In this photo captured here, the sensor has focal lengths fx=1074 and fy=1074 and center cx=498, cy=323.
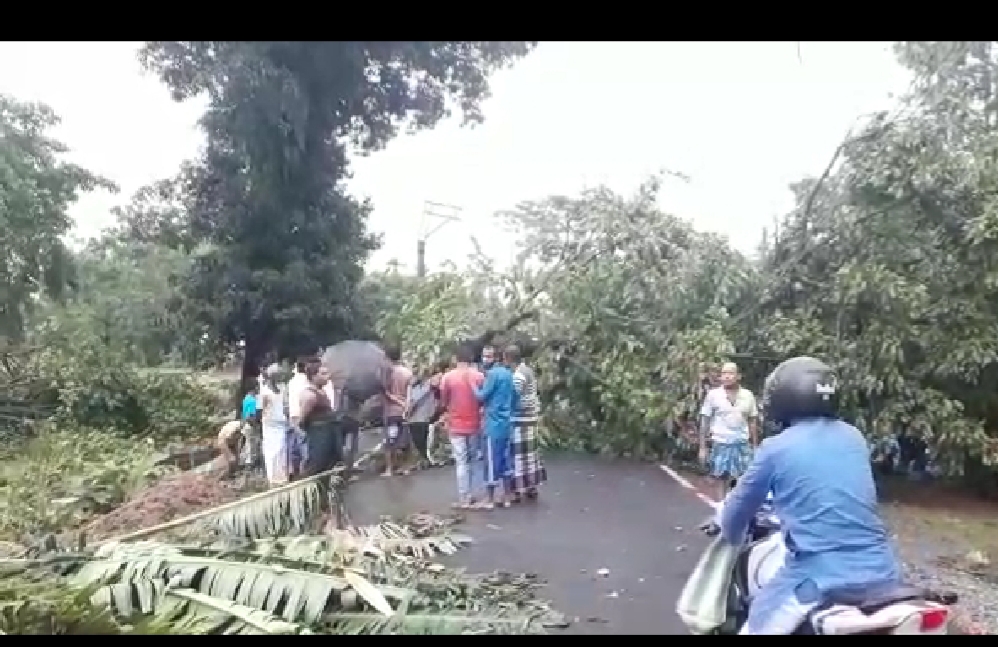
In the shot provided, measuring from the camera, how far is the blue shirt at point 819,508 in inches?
96.4

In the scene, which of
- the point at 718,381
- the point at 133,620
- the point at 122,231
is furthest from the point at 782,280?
the point at 133,620

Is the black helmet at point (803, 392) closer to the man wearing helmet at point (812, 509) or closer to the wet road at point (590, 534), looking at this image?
the man wearing helmet at point (812, 509)

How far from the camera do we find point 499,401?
5953mm

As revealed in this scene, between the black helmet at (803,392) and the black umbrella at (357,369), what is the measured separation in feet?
7.68

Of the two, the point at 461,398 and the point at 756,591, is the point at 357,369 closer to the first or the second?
the point at 461,398

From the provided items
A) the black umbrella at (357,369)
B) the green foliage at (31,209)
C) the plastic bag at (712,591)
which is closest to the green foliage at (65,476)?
the green foliage at (31,209)

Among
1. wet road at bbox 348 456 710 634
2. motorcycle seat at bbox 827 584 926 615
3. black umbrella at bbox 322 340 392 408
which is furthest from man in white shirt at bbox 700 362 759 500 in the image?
motorcycle seat at bbox 827 584 926 615

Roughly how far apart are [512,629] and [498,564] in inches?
26.7

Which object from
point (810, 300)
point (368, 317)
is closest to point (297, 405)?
point (368, 317)

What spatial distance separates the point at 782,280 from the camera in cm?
628

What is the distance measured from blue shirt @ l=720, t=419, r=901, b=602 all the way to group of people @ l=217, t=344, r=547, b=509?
236 cm

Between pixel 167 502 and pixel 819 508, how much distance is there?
292 cm

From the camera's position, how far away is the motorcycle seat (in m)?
2.40

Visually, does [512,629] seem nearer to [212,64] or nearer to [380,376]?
[380,376]
